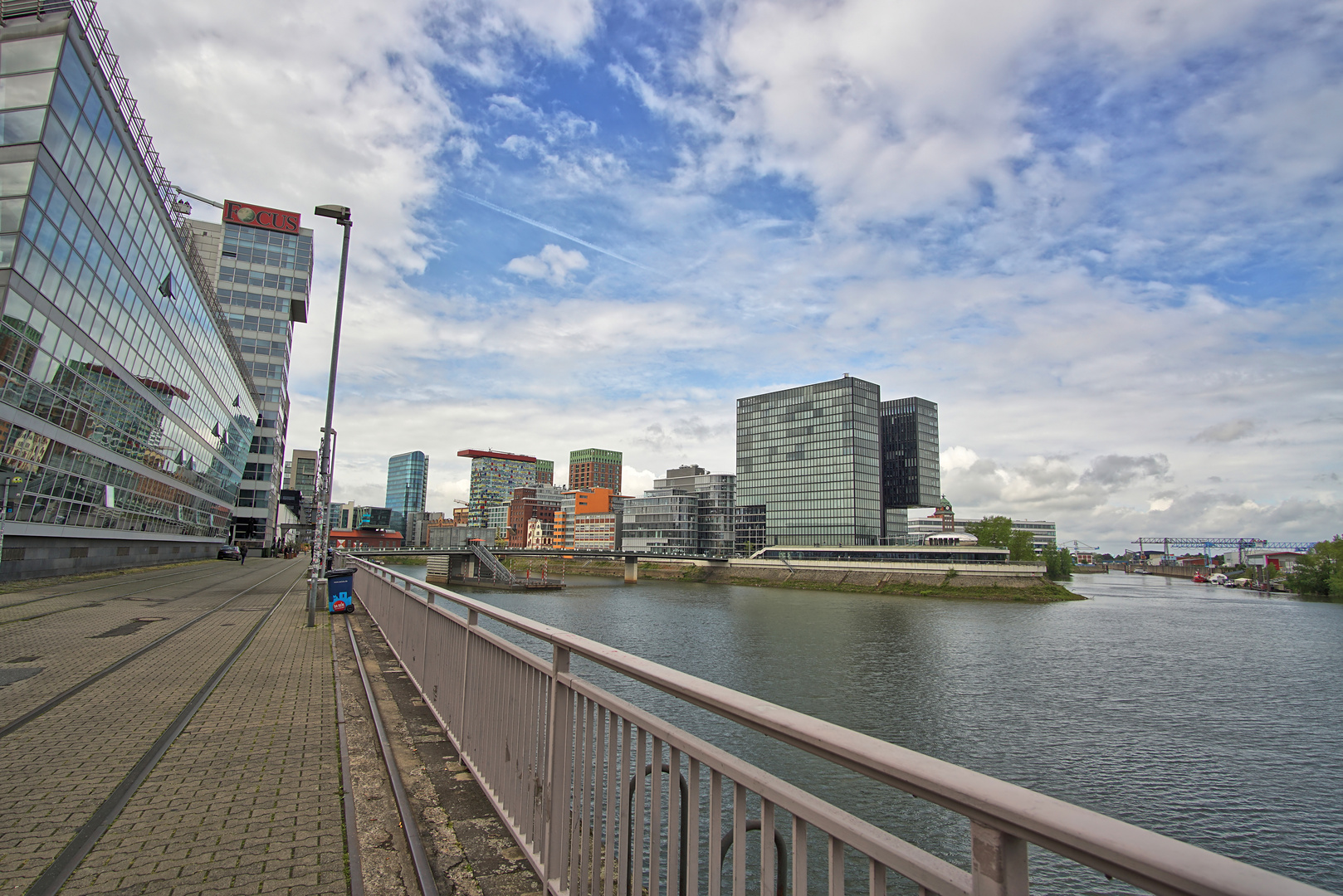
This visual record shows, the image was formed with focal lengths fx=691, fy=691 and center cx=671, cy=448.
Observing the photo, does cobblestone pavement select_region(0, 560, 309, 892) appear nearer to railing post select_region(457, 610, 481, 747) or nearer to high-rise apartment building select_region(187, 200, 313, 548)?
railing post select_region(457, 610, 481, 747)

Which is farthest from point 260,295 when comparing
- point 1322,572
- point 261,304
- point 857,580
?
point 1322,572

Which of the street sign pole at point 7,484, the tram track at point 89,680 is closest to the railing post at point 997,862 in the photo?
the tram track at point 89,680

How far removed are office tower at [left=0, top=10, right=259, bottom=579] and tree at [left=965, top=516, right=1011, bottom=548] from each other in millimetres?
97431

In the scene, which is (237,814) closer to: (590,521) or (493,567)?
(493,567)

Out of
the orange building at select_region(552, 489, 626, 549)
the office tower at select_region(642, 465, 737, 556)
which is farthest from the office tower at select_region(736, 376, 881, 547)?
the orange building at select_region(552, 489, 626, 549)

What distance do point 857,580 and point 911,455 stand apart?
205 feet

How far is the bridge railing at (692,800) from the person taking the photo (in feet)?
4.30

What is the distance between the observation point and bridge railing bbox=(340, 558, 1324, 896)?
4.30 feet

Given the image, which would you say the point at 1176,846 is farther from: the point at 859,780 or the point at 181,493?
the point at 181,493

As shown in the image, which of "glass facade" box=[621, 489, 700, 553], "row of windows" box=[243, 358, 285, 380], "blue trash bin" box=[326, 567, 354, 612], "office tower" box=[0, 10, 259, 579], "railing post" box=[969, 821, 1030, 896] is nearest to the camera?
"railing post" box=[969, 821, 1030, 896]

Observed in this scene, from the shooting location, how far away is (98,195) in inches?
1026

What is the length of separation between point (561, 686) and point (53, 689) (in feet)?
26.6

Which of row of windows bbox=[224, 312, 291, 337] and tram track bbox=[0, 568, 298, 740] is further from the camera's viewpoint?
row of windows bbox=[224, 312, 291, 337]

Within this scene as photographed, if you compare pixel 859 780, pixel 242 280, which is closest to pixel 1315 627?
pixel 859 780
